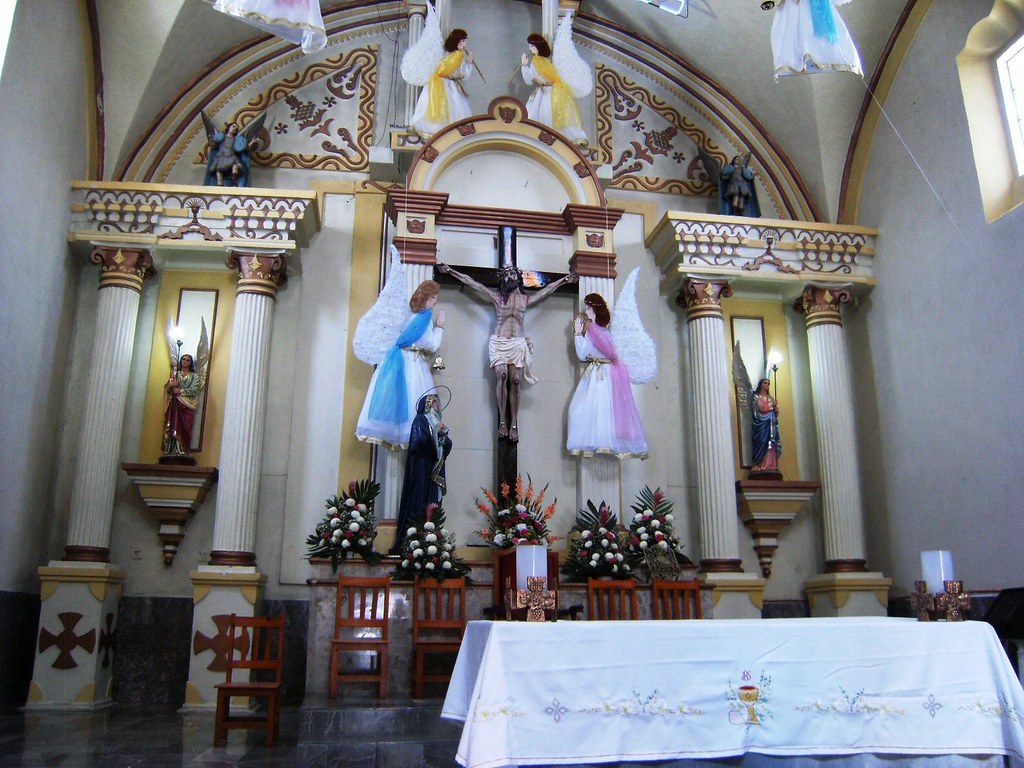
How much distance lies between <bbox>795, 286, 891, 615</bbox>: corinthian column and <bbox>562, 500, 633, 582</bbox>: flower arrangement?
2.37 metres

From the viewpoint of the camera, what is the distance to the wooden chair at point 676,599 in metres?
7.28

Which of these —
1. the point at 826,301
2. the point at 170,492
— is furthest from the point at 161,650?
the point at 826,301

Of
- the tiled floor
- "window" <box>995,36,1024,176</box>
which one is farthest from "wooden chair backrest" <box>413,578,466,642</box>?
"window" <box>995,36,1024,176</box>

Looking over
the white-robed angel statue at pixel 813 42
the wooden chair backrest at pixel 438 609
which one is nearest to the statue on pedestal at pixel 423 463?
the wooden chair backrest at pixel 438 609

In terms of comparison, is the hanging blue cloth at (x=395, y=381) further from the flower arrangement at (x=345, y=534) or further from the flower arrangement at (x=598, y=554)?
the flower arrangement at (x=598, y=554)

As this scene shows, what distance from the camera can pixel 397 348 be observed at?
8547mm

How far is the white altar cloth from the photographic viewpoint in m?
3.88

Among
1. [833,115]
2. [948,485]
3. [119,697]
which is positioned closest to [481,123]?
[833,115]

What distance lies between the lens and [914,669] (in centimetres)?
418

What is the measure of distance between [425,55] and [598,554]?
5.46 m


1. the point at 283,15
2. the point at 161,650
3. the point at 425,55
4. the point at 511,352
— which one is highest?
the point at 425,55

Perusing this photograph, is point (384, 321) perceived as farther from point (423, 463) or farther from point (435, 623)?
point (435, 623)

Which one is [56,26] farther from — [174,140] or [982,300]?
[982,300]

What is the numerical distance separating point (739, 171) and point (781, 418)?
274 centimetres
